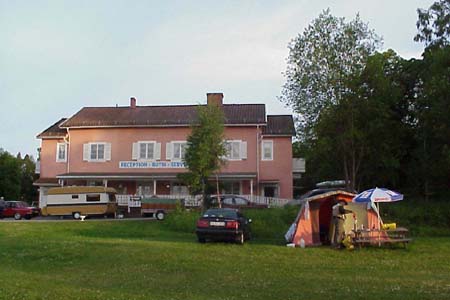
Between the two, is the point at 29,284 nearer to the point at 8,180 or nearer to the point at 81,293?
the point at 81,293

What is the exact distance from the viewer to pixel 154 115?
4597 cm

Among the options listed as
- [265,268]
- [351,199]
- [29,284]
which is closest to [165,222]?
[351,199]


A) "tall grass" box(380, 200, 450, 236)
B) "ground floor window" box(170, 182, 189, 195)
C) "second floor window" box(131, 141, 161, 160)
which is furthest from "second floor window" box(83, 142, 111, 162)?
"tall grass" box(380, 200, 450, 236)

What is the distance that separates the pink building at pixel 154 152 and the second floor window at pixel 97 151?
0.26ft

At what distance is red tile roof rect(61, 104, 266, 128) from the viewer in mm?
43975

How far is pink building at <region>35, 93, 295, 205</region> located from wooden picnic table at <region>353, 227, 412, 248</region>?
20650mm

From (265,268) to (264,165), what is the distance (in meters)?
28.5

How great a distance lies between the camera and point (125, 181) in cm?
4419

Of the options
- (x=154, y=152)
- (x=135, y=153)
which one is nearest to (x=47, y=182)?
(x=135, y=153)

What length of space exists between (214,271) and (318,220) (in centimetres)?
1006

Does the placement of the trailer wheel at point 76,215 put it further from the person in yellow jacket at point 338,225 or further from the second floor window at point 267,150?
the person in yellow jacket at point 338,225

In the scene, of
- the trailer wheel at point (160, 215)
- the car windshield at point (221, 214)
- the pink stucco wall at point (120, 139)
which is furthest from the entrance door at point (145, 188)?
the car windshield at point (221, 214)

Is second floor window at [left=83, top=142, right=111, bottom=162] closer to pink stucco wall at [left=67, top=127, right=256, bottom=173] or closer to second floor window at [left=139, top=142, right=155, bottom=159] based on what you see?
pink stucco wall at [left=67, top=127, right=256, bottom=173]

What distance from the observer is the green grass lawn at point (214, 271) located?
10.7m
